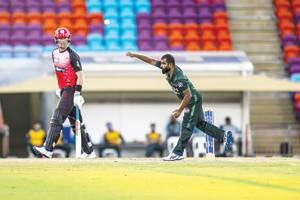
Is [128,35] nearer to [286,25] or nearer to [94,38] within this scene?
[94,38]

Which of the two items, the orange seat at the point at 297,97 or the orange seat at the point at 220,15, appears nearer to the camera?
the orange seat at the point at 297,97

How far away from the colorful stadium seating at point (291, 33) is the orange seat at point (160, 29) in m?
3.72

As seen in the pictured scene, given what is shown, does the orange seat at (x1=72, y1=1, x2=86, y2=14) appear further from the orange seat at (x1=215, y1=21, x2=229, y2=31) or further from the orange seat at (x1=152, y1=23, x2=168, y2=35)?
the orange seat at (x1=215, y1=21, x2=229, y2=31)

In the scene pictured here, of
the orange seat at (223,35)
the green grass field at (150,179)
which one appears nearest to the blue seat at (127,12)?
the orange seat at (223,35)

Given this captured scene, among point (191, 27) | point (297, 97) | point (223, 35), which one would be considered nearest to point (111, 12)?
point (191, 27)

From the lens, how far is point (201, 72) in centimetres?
2786

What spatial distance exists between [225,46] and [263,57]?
4.75 ft

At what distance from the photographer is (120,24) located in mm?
32344

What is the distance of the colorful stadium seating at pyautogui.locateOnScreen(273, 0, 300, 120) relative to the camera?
3058 cm

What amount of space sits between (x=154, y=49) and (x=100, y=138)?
4836 millimetres

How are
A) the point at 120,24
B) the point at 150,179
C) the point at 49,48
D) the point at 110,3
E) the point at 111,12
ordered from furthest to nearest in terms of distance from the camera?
1. the point at 110,3
2. the point at 111,12
3. the point at 120,24
4. the point at 49,48
5. the point at 150,179

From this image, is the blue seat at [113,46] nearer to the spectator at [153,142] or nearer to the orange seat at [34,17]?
the orange seat at [34,17]

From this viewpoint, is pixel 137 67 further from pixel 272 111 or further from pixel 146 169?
pixel 146 169

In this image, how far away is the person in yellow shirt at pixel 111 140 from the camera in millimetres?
26250
